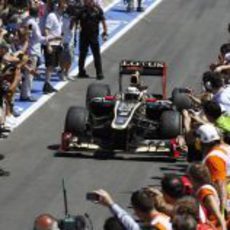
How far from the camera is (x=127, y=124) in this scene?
16812mm

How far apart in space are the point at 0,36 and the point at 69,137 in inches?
158

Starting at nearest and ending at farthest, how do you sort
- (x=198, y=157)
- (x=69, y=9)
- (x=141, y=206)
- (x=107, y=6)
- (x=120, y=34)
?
1. (x=141, y=206)
2. (x=198, y=157)
3. (x=69, y=9)
4. (x=120, y=34)
5. (x=107, y=6)

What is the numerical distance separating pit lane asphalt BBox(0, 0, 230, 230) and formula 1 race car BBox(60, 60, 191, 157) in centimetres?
27

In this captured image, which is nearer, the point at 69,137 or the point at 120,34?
the point at 69,137

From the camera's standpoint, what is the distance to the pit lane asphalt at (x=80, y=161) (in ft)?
47.4

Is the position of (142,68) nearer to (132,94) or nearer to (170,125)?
(132,94)

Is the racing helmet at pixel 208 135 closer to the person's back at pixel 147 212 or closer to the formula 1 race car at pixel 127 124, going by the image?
the person's back at pixel 147 212

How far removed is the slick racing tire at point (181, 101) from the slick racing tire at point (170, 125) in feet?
2.56

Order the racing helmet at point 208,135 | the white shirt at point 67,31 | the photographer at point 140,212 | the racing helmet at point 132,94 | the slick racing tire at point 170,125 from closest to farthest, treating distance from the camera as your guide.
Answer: the photographer at point 140,212
the racing helmet at point 208,135
the slick racing tire at point 170,125
the racing helmet at point 132,94
the white shirt at point 67,31

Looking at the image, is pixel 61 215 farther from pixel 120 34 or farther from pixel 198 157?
pixel 120 34

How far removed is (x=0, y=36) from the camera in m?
20.2

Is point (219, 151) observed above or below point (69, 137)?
above

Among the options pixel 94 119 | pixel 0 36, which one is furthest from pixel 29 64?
pixel 94 119

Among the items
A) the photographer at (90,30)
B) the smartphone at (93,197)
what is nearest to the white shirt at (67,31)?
the photographer at (90,30)
